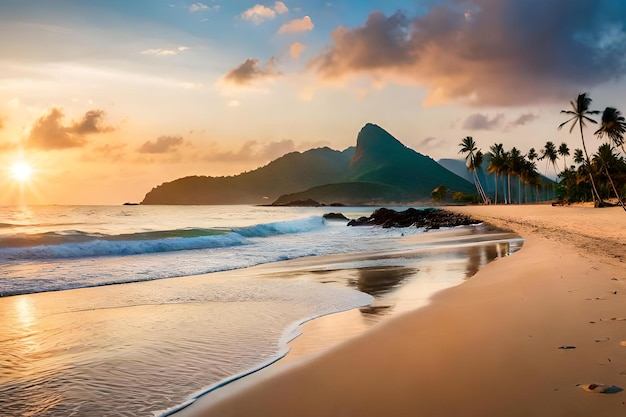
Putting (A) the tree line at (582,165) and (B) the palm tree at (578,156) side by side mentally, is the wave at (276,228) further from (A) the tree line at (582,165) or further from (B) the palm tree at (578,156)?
(B) the palm tree at (578,156)

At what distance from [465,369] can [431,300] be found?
4.03 m

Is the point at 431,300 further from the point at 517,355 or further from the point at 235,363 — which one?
the point at 235,363

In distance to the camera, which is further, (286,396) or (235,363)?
(235,363)

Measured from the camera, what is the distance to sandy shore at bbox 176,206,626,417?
3607mm

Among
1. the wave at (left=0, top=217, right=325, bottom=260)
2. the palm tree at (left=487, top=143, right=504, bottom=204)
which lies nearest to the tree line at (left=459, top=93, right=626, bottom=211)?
the palm tree at (left=487, top=143, right=504, bottom=204)

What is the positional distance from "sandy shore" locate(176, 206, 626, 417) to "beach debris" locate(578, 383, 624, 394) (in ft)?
0.18

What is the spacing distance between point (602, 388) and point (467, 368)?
1.16 meters

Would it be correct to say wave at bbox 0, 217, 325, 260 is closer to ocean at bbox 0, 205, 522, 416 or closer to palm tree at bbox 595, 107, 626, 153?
ocean at bbox 0, 205, 522, 416

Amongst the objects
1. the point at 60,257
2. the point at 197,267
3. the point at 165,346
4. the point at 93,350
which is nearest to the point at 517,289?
the point at 165,346

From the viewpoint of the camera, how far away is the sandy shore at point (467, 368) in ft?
11.8

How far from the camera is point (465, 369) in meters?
4.39

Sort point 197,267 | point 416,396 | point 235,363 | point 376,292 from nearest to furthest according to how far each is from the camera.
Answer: point 416,396 → point 235,363 → point 376,292 → point 197,267

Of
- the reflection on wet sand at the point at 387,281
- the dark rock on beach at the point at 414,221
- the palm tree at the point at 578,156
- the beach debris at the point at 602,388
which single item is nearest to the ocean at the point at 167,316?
the reflection on wet sand at the point at 387,281

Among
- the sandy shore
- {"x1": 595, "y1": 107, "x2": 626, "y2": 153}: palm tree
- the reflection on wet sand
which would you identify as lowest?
the reflection on wet sand
